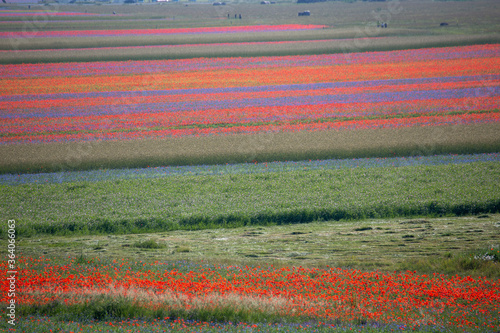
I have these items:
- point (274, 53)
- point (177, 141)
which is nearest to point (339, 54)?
point (274, 53)

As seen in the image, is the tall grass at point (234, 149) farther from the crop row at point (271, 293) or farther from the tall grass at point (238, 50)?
the tall grass at point (238, 50)

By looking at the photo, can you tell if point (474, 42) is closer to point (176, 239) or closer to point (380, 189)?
point (380, 189)

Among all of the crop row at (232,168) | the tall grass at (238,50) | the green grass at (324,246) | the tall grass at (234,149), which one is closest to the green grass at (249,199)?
the green grass at (324,246)

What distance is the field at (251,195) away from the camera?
1023 cm

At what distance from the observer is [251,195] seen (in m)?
20.0

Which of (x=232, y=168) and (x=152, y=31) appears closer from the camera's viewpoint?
(x=232, y=168)

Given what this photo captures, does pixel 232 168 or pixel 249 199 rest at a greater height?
pixel 232 168

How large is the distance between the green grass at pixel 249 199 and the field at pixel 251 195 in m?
0.10

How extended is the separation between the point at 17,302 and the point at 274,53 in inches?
1913

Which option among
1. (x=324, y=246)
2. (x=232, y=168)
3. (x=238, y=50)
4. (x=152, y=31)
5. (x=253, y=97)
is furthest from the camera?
(x=152, y=31)

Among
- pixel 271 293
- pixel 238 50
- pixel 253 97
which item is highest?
pixel 238 50

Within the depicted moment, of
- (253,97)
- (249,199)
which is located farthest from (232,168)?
(253,97)

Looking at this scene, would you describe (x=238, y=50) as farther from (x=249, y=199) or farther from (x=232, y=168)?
(x=249, y=199)

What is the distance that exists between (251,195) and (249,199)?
47cm
